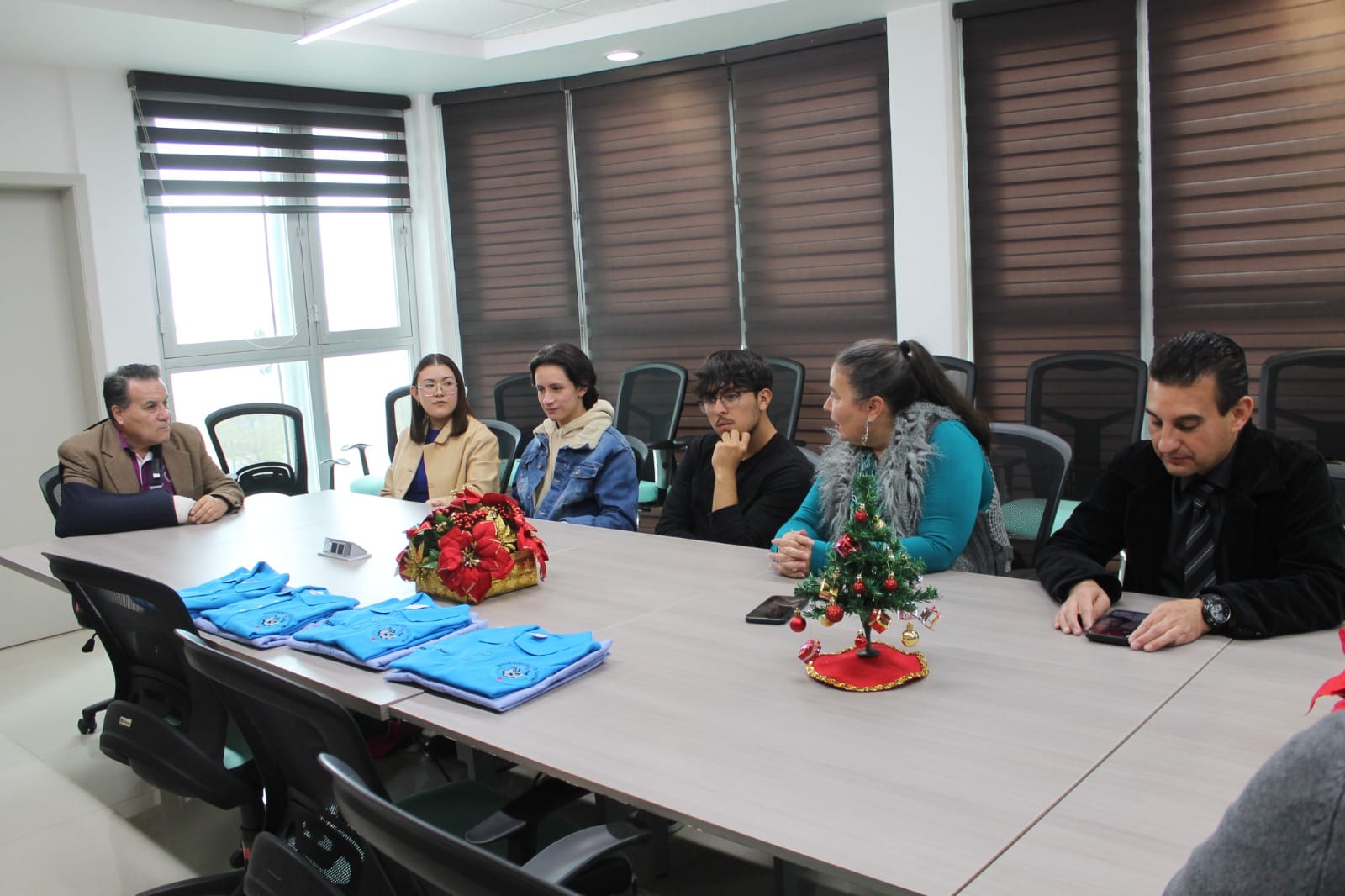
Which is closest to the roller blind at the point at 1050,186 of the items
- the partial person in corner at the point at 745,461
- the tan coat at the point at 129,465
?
the partial person in corner at the point at 745,461

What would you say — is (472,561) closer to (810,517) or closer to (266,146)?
(810,517)

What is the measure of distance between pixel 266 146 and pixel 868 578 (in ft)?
16.4

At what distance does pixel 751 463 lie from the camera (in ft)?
10.5

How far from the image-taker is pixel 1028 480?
9.77ft

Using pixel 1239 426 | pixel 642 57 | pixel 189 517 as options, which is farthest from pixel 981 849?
pixel 642 57

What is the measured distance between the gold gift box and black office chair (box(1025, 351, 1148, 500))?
249 cm

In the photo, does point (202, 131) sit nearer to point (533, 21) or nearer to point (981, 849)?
point (533, 21)

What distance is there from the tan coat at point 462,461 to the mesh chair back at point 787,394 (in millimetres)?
1528

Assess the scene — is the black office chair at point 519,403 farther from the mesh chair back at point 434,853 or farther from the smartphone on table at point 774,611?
the mesh chair back at point 434,853

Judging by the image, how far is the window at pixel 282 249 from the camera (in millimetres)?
5434

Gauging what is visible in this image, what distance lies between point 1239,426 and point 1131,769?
92cm

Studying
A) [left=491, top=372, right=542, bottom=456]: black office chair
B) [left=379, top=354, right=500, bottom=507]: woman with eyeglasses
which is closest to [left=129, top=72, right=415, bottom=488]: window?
[left=491, top=372, right=542, bottom=456]: black office chair

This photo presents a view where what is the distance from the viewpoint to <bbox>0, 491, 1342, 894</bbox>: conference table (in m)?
1.29

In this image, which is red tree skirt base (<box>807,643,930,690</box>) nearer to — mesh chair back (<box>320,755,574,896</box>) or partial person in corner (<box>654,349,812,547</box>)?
mesh chair back (<box>320,755,574,896</box>)
